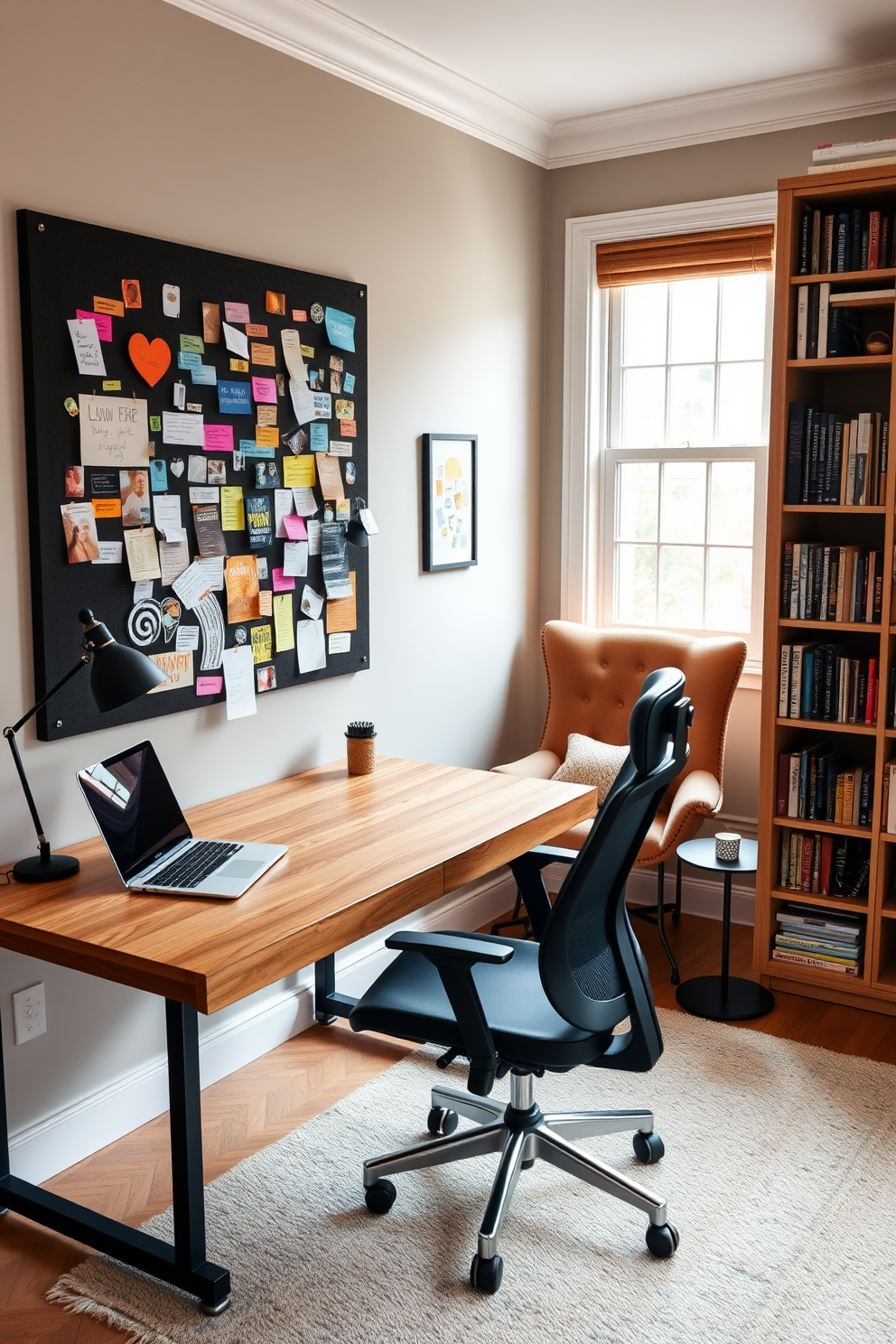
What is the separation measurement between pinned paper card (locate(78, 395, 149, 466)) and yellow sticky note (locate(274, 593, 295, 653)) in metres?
0.57

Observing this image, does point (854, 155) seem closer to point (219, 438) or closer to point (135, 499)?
point (219, 438)

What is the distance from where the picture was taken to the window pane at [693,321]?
393cm

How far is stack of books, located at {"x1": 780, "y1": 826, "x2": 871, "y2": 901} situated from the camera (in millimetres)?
3359

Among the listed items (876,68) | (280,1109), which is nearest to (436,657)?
(280,1109)

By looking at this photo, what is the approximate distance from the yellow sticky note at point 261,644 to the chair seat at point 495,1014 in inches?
35.6

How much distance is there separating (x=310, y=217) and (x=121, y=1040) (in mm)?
2113

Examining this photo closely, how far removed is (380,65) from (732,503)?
1.78 metres

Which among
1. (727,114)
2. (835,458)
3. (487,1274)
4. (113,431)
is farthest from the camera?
(727,114)

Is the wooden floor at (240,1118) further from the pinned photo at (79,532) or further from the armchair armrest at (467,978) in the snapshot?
the pinned photo at (79,532)

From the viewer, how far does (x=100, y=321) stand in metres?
2.44

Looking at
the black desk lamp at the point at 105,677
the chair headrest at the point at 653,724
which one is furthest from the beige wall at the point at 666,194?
the black desk lamp at the point at 105,677

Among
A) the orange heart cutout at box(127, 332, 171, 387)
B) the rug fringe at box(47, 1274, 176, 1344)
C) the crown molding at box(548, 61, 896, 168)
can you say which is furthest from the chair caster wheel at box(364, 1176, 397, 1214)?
the crown molding at box(548, 61, 896, 168)

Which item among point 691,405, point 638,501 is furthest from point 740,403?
point 638,501

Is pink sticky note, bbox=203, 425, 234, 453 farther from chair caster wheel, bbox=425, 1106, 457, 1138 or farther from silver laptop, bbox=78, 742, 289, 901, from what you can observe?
chair caster wheel, bbox=425, 1106, 457, 1138
